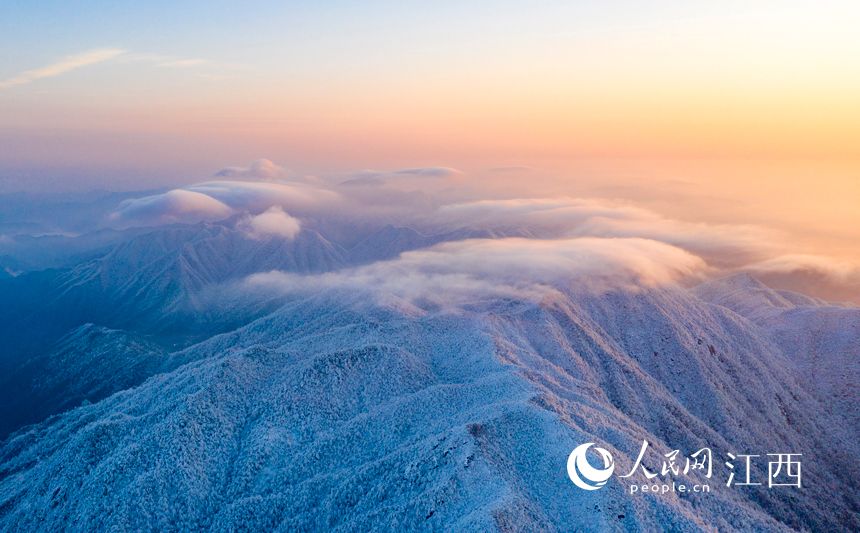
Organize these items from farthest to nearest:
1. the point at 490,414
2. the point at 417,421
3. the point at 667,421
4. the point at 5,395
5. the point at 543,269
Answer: the point at 5,395 < the point at 543,269 < the point at 667,421 < the point at 417,421 < the point at 490,414

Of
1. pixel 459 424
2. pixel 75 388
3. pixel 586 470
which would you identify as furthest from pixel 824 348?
pixel 75 388

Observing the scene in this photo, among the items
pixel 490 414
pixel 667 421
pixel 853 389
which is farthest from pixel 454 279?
pixel 853 389

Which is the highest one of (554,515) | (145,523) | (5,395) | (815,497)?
(554,515)

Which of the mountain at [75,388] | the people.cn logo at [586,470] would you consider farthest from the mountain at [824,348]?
the mountain at [75,388]

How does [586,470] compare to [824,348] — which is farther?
[824,348]

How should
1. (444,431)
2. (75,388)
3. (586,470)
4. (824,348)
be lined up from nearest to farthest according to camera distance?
(586,470) → (444,431) → (824,348) → (75,388)

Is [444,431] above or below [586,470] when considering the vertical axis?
below

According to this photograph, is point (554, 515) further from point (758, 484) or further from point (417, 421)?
point (758, 484)

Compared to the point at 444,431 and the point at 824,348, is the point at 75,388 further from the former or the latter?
the point at 824,348
